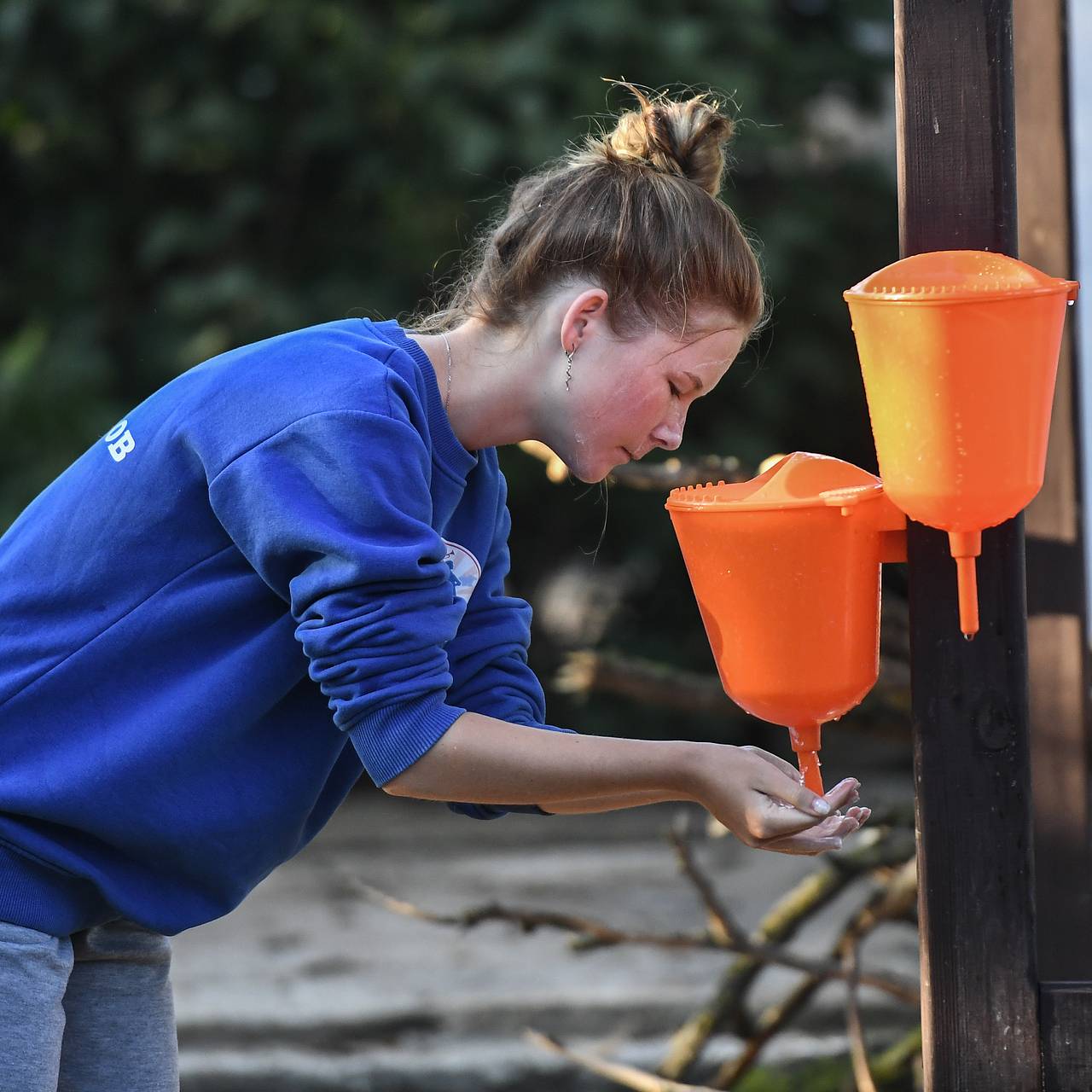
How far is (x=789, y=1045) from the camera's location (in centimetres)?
307

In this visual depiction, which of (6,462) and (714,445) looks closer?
(6,462)

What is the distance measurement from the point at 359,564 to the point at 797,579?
372mm

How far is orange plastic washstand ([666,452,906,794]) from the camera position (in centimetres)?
129

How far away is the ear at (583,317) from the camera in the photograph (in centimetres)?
133

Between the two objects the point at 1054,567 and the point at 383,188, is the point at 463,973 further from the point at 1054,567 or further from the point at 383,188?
the point at 383,188

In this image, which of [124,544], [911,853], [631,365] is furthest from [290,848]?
[911,853]

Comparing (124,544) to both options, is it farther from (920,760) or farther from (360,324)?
(920,760)

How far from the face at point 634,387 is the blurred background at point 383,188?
11.4 ft

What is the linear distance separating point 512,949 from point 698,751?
2681mm

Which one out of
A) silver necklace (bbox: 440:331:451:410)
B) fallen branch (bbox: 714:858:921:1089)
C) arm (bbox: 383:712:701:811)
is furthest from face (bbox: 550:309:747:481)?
fallen branch (bbox: 714:858:921:1089)

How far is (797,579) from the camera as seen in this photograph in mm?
1291

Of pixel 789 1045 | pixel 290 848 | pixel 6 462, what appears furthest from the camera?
pixel 6 462

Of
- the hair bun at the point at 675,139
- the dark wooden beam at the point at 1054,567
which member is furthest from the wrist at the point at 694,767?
the dark wooden beam at the point at 1054,567

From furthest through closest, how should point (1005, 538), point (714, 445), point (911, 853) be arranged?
point (714, 445) < point (911, 853) < point (1005, 538)
